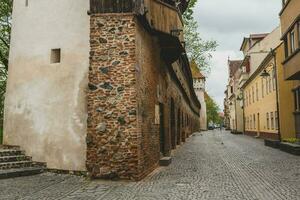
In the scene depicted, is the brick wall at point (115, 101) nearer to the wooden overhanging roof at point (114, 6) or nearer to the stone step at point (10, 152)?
the wooden overhanging roof at point (114, 6)

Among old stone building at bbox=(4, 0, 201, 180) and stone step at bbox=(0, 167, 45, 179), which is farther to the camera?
stone step at bbox=(0, 167, 45, 179)

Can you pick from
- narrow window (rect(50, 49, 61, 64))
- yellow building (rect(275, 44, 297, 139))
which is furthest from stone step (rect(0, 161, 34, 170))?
yellow building (rect(275, 44, 297, 139))

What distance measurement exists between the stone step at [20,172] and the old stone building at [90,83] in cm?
45

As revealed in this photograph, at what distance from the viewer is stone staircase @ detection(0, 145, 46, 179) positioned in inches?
422

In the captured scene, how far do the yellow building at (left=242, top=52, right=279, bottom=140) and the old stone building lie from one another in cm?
1416

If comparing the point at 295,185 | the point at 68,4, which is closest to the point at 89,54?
the point at 68,4

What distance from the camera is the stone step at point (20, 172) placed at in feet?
33.8

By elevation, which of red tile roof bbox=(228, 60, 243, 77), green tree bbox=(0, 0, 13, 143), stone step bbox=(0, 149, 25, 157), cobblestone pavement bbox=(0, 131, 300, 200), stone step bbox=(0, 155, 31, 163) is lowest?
cobblestone pavement bbox=(0, 131, 300, 200)

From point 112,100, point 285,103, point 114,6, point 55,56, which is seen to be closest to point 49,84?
point 55,56

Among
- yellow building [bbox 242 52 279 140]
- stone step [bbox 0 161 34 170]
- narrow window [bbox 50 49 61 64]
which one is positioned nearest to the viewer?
stone step [bbox 0 161 34 170]

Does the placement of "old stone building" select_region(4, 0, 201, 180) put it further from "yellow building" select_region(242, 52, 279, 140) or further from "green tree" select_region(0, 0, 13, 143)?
"yellow building" select_region(242, 52, 279, 140)

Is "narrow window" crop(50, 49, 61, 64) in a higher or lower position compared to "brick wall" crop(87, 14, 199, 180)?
higher

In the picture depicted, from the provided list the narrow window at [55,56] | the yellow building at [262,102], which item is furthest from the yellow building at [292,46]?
the narrow window at [55,56]

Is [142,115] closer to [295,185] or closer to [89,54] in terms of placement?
[89,54]
